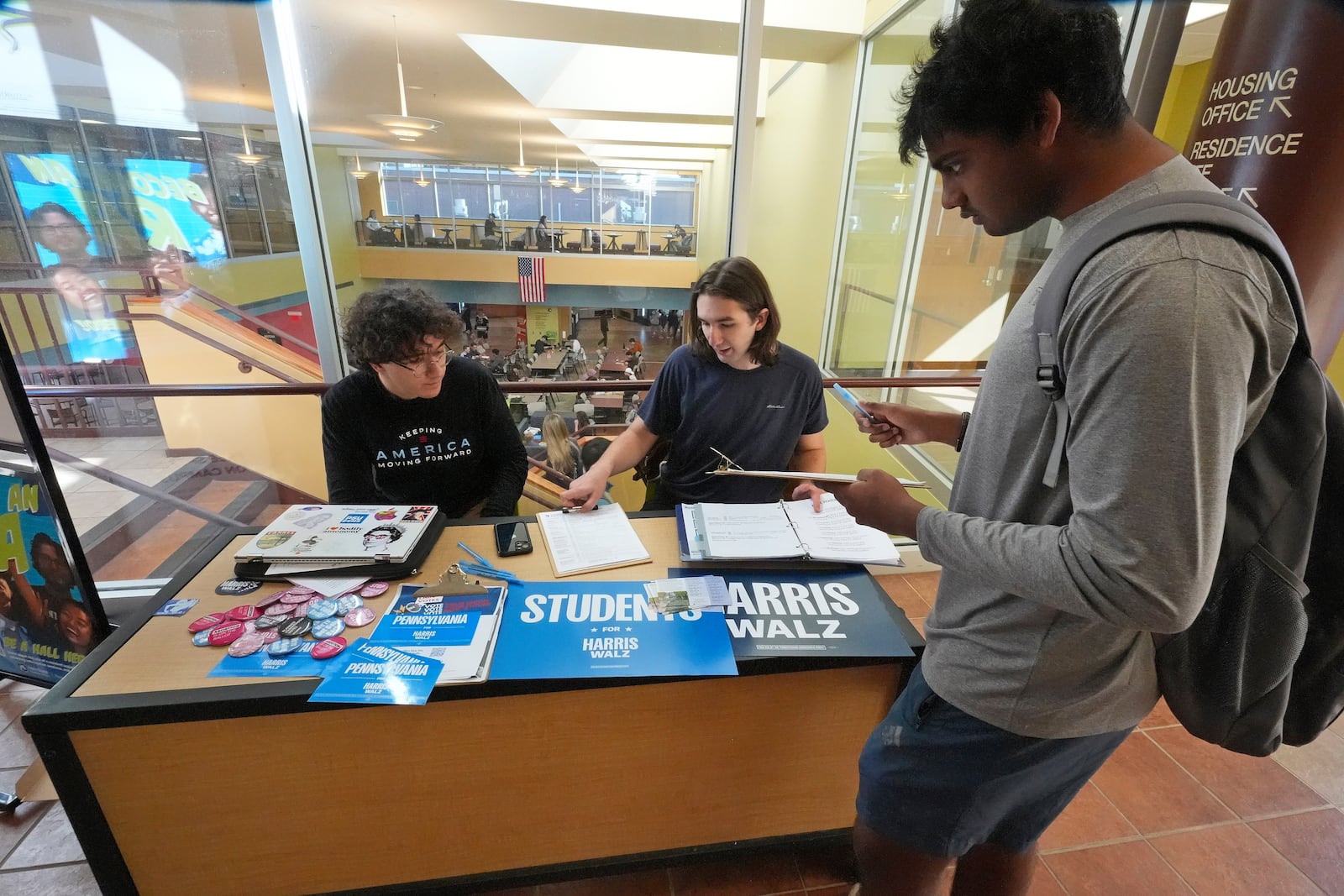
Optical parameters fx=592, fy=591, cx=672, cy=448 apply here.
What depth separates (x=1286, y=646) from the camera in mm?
688

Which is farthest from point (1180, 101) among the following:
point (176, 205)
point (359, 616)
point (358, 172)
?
point (176, 205)

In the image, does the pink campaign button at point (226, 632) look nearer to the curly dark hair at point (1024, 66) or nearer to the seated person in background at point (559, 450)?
the curly dark hair at point (1024, 66)

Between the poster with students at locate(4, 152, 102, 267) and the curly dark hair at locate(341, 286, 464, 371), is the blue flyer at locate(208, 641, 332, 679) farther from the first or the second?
the poster with students at locate(4, 152, 102, 267)

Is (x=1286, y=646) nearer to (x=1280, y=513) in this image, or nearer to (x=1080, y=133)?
(x=1280, y=513)

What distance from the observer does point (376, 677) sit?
96 centimetres

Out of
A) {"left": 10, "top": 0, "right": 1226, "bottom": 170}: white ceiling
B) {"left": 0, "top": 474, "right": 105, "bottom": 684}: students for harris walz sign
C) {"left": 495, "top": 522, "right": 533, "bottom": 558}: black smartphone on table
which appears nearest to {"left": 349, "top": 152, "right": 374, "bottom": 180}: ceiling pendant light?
{"left": 10, "top": 0, "right": 1226, "bottom": 170}: white ceiling

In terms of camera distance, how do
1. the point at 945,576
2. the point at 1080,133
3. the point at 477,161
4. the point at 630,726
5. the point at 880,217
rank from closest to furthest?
1. the point at 1080,133
2. the point at 945,576
3. the point at 630,726
4. the point at 477,161
5. the point at 880,217

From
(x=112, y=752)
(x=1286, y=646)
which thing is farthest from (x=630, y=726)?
(x=1286, y=646)

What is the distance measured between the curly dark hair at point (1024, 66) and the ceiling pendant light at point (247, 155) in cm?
306

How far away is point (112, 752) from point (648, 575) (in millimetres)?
956

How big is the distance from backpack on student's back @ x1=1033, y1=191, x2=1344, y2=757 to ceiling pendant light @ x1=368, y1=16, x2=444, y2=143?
3.58m

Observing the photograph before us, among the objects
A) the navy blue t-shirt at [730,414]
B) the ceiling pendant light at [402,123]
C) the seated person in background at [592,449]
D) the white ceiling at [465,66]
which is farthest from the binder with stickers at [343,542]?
the ceiling pendant light at [402,123]

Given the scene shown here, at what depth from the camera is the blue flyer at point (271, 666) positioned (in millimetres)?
978

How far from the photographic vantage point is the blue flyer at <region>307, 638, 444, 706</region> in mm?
927
